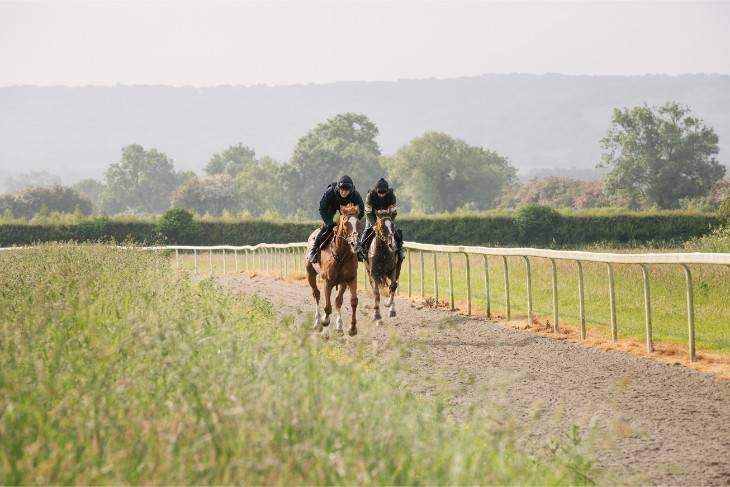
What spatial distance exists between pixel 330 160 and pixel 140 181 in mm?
58869

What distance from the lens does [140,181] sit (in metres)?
176

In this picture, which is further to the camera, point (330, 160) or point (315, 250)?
point (330, 160)

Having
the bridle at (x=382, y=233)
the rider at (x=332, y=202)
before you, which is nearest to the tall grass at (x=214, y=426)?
the rider at (x=332, y=202)

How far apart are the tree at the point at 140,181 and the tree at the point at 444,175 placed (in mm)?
63440

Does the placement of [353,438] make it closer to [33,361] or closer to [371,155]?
[33,361]

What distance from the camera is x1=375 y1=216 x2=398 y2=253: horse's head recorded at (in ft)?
53.3

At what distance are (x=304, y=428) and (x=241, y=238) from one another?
52.3 meters

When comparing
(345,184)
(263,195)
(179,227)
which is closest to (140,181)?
(263,195)

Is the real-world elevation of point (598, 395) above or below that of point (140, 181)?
below

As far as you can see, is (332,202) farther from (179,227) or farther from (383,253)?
(179,227)

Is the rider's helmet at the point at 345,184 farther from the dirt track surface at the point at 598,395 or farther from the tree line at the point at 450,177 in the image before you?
the tree line at the point at 450,177

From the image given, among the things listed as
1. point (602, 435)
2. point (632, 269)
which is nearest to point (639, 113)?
point (632, 269)

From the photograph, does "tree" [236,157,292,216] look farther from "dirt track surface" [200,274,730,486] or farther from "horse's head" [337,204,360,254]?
"dirt track surface" [200,274,730,486]

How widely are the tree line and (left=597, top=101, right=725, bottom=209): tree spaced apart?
0.31 ft
